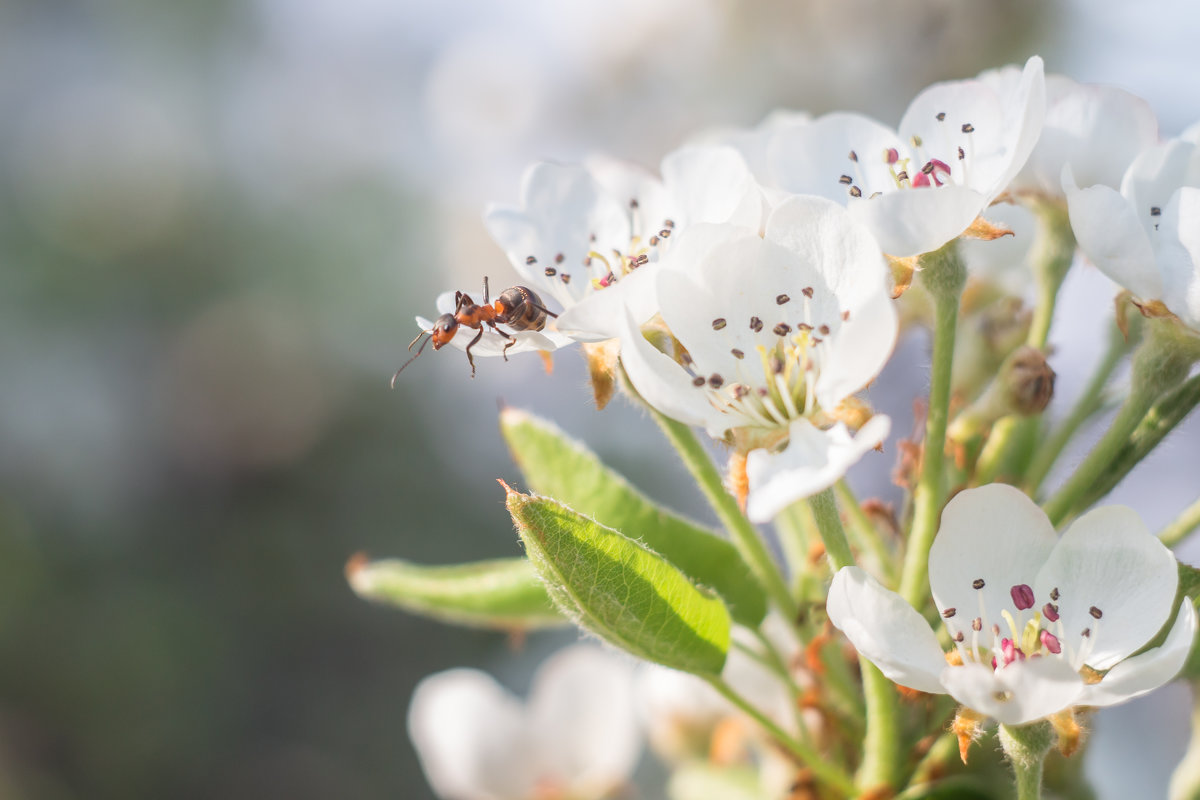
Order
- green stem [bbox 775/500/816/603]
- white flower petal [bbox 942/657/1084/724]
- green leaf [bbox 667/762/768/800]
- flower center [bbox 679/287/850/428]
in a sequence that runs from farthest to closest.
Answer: green leaf [bbox 667/762/768/800] < green stem [bbox 775/500/816/603] < flower center [bbox 679/287/850/428] < white flower petal [bbox 942/657/1084/724]

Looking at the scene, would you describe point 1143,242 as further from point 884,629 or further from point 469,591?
point 469,591

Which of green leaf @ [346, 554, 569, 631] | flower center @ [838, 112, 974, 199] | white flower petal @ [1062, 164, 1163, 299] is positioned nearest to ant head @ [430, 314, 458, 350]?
green leaf @ [346, 554, 569, 631]

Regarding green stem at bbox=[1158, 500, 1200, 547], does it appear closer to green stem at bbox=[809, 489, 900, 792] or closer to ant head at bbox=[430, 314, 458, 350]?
green stem at bbox=[809, 489, 900, 792]

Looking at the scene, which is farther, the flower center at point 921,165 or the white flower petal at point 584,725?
the white flower petal at point 584,725

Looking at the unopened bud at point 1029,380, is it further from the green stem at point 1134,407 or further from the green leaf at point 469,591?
the green leaf at point 469,591

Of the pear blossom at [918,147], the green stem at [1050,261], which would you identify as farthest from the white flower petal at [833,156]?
the green stem at [1050,261]

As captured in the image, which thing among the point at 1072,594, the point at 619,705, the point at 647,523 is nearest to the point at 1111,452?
the point at 1072,594

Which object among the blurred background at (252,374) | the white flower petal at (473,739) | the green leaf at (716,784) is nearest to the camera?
the green leaf at (716,784)

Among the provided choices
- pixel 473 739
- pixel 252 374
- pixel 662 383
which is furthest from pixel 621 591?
pixel 252 374
